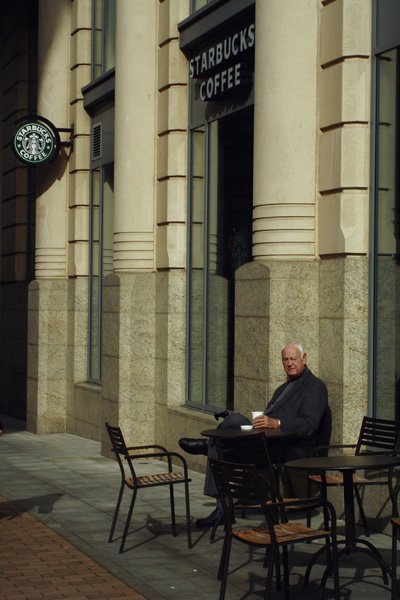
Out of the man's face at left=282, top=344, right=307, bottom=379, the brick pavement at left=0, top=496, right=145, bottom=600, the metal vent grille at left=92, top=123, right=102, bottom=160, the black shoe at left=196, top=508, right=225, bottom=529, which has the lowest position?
the brick pavement at left=0, top=496, right=145, bottom=600

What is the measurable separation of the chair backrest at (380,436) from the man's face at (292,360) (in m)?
0.74

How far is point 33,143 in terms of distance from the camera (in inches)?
667

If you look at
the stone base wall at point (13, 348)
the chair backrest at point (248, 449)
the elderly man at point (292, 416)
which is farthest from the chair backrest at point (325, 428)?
the stone base wall at point (13, 348)

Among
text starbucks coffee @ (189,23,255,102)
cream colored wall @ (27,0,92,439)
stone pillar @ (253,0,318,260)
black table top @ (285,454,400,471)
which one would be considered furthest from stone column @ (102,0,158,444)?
black table top @ (285,454,400,471)

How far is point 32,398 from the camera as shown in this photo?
17609 mm

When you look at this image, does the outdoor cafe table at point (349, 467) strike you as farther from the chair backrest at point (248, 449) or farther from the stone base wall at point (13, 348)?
the stone base wall at point (13, 348)

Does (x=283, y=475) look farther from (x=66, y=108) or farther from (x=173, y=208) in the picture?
(x=66, y=108)

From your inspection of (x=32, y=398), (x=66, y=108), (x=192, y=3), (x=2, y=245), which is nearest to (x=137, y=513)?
(x=192, y=3)

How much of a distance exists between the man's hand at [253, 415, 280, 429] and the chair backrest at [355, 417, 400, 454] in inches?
29.4

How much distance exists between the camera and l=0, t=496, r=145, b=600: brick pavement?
6.77 m

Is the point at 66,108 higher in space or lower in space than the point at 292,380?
higher

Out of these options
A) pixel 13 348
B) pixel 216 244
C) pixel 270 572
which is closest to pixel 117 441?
pixel 270 572

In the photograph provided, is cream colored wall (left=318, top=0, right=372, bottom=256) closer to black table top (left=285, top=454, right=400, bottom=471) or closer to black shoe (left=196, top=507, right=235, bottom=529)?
black shoe (left=196, top=507, right=235, bottom=529)

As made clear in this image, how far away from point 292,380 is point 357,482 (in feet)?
4.73
